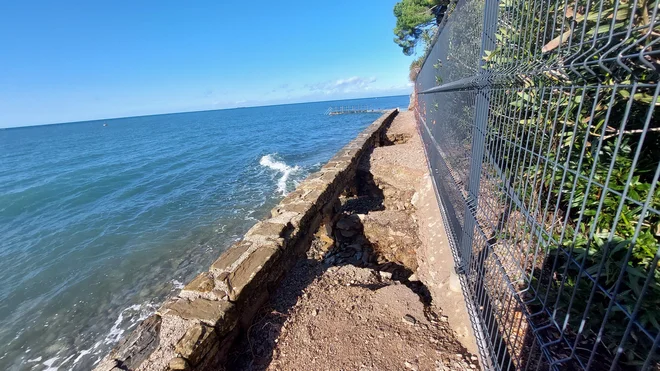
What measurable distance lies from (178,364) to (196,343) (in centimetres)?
17

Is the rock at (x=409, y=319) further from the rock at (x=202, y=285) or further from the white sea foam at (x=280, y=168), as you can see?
the white sea foam at (x=280, y=168)

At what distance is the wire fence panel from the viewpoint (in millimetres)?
896

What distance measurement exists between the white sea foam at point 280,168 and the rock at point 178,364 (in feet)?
30.6

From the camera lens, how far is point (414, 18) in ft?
60.8

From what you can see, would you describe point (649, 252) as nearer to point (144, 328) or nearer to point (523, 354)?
point (523, 354)

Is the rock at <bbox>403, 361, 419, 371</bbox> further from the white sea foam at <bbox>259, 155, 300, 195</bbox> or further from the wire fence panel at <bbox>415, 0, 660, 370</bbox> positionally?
the white sea foam at <bbox>259, 155, 300, 195</bbox>

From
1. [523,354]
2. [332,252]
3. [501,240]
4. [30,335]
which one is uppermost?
[501,240]

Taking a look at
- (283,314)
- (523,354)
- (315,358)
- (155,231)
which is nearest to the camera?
(523,354)

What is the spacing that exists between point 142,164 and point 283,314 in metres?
22.7

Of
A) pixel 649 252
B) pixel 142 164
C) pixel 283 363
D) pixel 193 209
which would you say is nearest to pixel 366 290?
pixel 283 363

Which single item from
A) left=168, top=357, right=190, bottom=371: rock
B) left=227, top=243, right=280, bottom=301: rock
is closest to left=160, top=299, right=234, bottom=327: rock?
left=227, top=243, right=280, bottom=301: rock

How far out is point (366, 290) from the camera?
3.16 meters

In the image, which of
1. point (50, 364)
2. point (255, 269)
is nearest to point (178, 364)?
point (255, 269)

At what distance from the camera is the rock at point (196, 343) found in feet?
7.18
